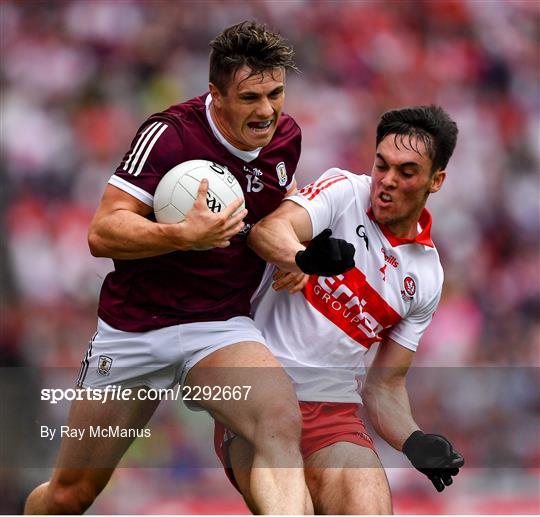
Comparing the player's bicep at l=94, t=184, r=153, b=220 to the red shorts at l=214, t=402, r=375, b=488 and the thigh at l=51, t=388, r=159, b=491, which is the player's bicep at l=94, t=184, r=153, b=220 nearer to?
the thigh at l=51, t=388, r=159, b=491

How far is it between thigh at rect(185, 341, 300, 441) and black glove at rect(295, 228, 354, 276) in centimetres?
39

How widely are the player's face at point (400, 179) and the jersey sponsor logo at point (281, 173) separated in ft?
1.20

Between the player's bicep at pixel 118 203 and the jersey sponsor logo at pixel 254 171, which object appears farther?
the jersey sponsor logo at pixel 254 171

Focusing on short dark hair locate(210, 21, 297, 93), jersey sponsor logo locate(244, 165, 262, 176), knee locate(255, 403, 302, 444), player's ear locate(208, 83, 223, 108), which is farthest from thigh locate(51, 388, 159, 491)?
short dark hair locate(210, 21, 297, 93)

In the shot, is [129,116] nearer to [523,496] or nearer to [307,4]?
[307,4]

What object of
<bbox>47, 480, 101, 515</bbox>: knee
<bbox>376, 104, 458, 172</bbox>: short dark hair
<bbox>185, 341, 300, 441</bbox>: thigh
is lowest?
<bbox>47, 480, 101, 515</bbox>: knee

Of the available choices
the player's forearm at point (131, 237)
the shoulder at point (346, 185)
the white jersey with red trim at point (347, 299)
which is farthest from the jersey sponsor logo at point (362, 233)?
the player's forearm at point (131, 237)

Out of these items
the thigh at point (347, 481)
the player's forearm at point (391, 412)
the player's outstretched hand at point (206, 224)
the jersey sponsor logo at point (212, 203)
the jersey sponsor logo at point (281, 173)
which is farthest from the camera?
the player's forearm at point (391, 412)

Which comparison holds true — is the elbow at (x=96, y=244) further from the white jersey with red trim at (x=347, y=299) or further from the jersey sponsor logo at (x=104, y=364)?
the white jersey with red trim at (x=347, y=299)

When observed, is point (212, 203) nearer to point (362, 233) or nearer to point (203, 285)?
point (203, 285)

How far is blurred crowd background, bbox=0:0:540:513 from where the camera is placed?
7.27m

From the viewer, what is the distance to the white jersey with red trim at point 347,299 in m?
4.70

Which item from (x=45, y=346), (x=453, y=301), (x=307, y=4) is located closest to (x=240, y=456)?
(x=45, y=346)

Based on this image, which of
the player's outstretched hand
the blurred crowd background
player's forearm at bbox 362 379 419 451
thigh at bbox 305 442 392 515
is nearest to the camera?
the player's outstretched hand
